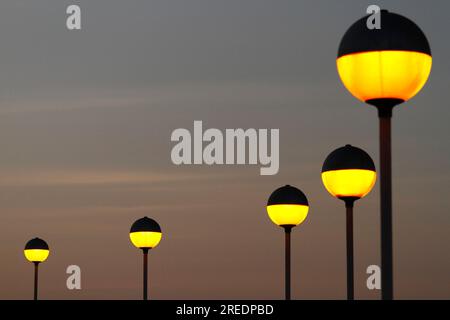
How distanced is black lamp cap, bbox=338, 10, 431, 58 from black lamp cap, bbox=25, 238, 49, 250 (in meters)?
27.0

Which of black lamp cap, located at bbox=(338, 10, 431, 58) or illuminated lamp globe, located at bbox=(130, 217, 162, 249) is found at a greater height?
black lamp cap, located at bbox=(338, 10, 431, 58)

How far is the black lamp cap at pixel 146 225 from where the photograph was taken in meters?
31.0

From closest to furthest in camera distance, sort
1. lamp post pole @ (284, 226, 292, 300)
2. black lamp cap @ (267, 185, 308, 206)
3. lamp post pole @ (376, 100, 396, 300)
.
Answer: lamp post pole @ (376, 100, 396, 300) < black lamp cap @ (267, 185, 308, 206) < lamp post pole @ (284, 226, 292, 300)

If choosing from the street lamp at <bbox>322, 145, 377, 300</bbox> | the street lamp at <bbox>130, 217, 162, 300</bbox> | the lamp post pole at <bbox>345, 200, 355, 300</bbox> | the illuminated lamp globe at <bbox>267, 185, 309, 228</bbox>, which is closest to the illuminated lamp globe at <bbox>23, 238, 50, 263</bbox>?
the street lamp at <bbox>130, 217, 162, 300</bbox>

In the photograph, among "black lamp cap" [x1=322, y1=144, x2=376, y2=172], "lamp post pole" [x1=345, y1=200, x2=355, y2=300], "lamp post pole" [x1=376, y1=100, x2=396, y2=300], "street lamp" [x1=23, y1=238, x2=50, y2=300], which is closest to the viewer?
"lamp post pole" [x1=376, y1=100, x2=396, y2=300]

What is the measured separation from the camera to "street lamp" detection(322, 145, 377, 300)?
842 inches

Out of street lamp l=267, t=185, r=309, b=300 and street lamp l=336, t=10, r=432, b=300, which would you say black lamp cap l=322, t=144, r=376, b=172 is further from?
street lamp l=336, t=10, r=432, b=300

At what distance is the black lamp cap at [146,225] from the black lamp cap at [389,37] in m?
18.7

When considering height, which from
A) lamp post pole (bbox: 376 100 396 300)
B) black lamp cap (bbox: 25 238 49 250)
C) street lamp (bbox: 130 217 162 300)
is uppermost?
black lamp cap (bbox: 25 238 49 250)

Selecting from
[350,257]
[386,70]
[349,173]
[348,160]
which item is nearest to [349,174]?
[349,173]

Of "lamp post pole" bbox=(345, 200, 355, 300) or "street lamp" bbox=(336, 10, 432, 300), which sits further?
"lamp post pole" bbox=(345, 200, 355, 300)

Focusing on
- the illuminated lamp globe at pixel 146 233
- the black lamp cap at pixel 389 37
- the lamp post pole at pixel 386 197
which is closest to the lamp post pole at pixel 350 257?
the lamp post pole at pixel 386 197
